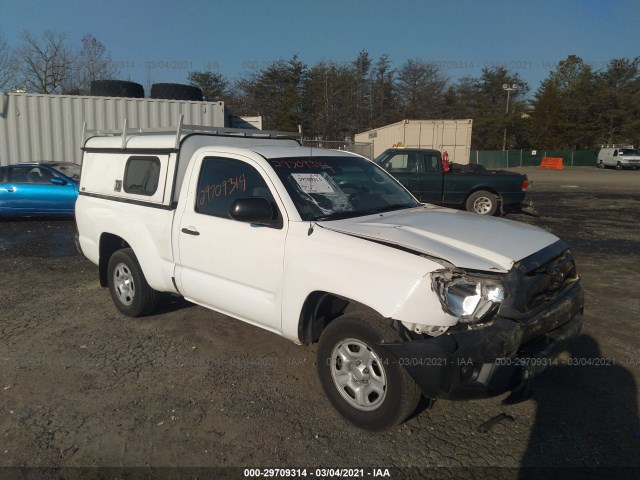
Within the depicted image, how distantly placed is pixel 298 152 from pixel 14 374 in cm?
304

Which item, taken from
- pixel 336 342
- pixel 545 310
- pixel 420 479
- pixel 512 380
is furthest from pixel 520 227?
pixel 420 479

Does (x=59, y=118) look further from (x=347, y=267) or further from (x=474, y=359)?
(x=474, y=359)

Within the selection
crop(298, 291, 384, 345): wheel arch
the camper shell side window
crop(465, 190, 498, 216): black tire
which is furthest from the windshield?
crop(465, 190, 498, 216): black tire

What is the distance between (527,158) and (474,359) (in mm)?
59405

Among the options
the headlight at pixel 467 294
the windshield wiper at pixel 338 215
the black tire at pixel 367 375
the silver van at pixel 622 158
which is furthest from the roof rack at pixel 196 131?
the silver van at pixel 622 158

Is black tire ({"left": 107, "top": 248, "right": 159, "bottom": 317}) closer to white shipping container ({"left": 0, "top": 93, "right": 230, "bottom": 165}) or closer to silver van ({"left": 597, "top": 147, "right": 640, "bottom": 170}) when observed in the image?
white shipping container ({"left": 0, "top": 93, "right": 230, "bottom": 165})

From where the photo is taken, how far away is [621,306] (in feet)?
19.0

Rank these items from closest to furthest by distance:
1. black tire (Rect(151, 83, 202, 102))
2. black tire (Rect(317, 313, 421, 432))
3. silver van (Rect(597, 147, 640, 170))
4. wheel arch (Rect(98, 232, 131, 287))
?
black tire (Rect(317, 313, 421, 432))
wheel arch (Rect(98, 232, 131, 287))
black tire (Rect(151, 83, 202, 102))
silver van (Rect(597, 147, 640, 170))

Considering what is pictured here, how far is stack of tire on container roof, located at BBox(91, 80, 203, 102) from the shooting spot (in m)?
14.3

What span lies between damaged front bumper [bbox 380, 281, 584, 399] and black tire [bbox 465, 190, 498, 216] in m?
10.6

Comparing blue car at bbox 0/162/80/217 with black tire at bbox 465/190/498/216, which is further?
black tire at bbox 465/190/498/216

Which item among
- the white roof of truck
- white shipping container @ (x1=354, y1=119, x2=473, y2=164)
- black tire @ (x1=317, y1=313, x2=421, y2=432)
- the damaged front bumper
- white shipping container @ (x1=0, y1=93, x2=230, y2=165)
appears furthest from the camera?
white shipping container @ (x1=354, y1=119, x2=473, y2=164)

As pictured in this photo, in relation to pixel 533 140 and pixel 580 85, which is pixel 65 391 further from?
pixel 580 85

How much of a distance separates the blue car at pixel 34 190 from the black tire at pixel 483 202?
9.86 metres
